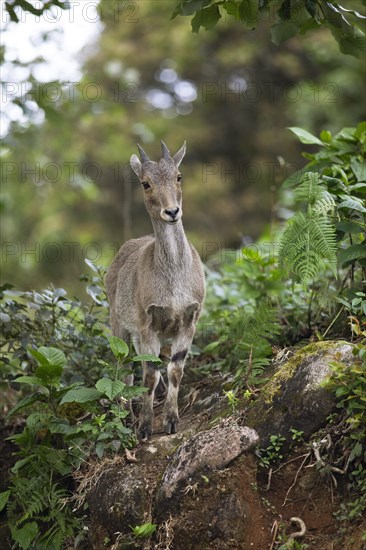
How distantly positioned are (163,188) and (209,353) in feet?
6.87

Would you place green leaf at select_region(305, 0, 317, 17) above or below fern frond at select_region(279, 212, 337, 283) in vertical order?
above

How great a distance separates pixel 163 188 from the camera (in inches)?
269

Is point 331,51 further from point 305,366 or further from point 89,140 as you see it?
point 305,366

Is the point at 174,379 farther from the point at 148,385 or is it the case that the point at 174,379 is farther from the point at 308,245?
the point at 308,245

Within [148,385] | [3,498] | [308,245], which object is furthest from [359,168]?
[3,498]

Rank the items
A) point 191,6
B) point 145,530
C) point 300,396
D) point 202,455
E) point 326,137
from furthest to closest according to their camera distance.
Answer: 1. point 326,137
2. point 191,6
3. point 300,396
4. point 202,455
5. point 145,530

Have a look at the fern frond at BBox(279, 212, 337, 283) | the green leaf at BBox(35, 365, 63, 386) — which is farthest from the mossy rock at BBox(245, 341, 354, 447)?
the green leaf at BBox(35, 365, 63, 386)

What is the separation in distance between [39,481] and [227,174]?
54.7 ft

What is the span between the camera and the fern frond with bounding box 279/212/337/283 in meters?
6.12

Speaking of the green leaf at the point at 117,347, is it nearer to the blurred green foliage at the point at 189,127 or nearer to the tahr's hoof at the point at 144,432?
the tahr's hoof at the point at 144,432

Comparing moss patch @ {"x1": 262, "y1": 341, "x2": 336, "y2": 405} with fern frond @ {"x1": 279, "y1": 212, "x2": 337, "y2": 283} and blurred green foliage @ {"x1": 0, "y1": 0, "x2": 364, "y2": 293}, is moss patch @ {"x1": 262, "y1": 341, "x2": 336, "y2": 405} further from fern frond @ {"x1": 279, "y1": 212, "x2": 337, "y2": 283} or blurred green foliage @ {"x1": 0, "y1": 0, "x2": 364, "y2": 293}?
blurred green foliage @ {"x1": 0, "y1": 0, "x2": 364, "y2": 293}

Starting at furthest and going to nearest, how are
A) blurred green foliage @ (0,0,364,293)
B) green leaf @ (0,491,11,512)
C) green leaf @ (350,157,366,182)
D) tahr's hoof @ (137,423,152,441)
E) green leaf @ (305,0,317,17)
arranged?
1. blurred green foliage @ (0,0,364,293)
2. green leaf @ (350,157,366,182)
3. tahr's hoof @ (137,423,152,441)
4. green leaf @ (0,491,11,512)
5. green leaf @ (305,0,317,17)

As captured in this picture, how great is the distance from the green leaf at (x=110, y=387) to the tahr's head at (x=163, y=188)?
1520mm

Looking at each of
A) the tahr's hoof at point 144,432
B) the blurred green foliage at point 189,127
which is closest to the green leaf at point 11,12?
the tahr's hoof at point 144,432
